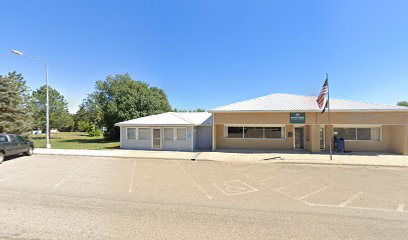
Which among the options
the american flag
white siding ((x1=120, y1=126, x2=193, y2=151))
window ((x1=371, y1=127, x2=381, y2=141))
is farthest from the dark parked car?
window ((x1=371, y1=127, x2=381, y2=141))

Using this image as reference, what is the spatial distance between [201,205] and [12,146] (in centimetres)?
1426

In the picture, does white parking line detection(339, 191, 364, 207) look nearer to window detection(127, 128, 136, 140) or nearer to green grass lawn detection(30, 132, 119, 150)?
window detection(127, 128, 136, 140)

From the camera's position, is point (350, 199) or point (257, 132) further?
point (257, 132)

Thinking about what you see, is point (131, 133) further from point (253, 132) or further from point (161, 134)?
point (253, 132)

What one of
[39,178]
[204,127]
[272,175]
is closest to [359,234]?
[272,175]

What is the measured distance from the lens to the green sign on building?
14508 mm

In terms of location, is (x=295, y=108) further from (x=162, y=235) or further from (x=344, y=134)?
(x=162, y=235)

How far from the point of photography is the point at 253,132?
53.8ft

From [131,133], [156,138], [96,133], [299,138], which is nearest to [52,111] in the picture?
[96,133]

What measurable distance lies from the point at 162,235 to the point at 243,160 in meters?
9.02

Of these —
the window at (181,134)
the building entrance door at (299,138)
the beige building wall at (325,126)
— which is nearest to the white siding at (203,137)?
the beige building wall at (325,126)

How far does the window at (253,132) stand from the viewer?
1632 cm

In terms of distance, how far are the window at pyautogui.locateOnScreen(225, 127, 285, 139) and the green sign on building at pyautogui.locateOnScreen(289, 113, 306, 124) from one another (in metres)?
1.74

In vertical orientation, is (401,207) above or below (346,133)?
below
